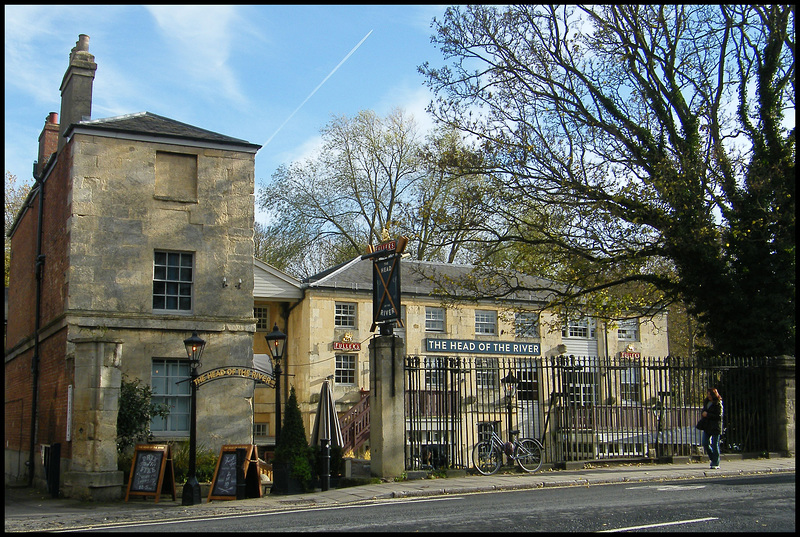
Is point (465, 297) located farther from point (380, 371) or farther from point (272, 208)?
point (272, 208)

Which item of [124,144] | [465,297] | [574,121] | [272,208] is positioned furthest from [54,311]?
[272,208]

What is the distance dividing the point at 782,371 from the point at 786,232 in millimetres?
3697

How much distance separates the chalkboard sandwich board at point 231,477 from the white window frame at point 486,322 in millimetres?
21068

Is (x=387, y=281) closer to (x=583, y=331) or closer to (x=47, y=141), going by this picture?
(x=47, y=141)

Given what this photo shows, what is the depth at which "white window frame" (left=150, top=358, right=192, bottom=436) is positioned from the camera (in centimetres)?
1850

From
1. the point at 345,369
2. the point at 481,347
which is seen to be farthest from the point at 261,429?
the point at 481,347

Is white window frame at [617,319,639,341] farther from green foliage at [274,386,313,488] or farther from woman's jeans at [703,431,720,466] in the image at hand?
green foliage at [274,386,313,488]

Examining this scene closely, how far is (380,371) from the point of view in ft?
52.3

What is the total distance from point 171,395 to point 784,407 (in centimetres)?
1555

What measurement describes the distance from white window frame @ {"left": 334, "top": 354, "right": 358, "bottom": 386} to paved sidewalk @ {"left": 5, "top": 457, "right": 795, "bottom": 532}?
15470 millimetres

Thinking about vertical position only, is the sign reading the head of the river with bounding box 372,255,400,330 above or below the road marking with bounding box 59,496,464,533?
above

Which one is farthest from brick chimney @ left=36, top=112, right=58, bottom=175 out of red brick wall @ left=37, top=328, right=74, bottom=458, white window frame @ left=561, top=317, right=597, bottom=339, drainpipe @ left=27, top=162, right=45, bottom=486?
white window frame @ left=561, top=317, right=597, bottom=339

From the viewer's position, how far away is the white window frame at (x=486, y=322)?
35.1m

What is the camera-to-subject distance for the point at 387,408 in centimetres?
1585
